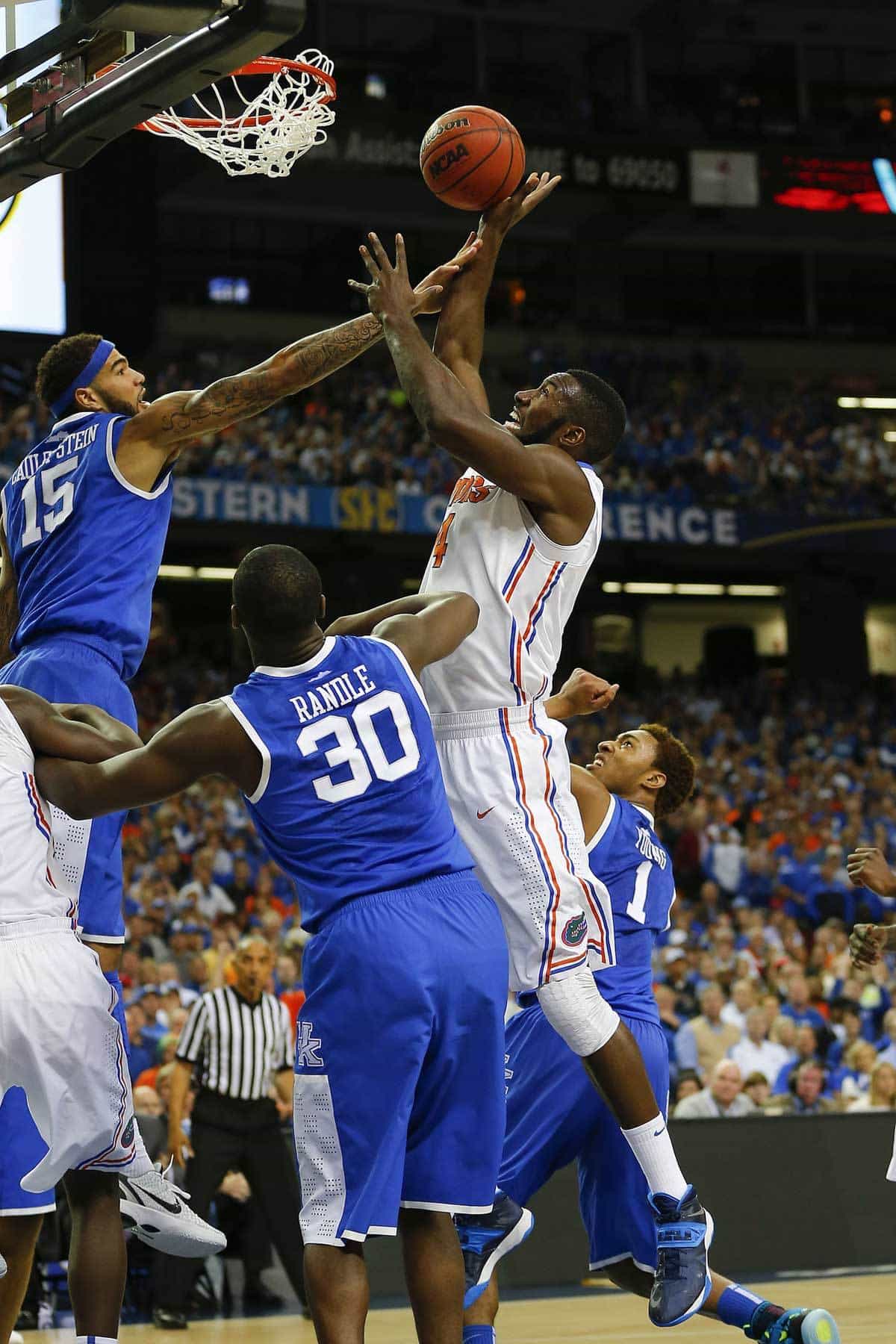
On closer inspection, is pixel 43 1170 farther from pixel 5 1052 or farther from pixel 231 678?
pixel 231 678

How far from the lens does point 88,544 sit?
203 inches

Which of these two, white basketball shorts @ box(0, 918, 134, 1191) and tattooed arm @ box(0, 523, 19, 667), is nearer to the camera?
white basketball shorts @ box(0, 918, 134, 1191)

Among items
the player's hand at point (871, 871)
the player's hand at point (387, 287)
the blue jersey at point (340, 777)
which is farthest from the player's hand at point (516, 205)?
the player's hand at point (871, 871)

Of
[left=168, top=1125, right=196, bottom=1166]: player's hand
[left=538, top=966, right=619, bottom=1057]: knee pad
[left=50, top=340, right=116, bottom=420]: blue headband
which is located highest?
[left=50, top=340, right=116, bottom=420]: blue headband

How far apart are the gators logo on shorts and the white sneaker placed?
1366 mm

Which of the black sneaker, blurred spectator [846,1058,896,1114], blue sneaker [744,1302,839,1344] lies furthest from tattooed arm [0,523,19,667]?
blurred spectator [846,1058,896,1114]

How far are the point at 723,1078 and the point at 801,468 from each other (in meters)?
17.0

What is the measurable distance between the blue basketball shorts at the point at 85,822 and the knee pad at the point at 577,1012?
1.31 meters

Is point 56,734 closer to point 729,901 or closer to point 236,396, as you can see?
point 236,396

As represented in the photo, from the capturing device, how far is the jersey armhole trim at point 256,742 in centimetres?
418

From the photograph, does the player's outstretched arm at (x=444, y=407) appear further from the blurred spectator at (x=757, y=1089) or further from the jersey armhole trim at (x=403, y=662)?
the blurred spectator at (x=757, y=1089)

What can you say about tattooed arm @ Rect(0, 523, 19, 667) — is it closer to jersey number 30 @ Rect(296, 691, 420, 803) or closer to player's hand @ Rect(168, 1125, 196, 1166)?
jersey number 30 @ Rect(296, 691, 420, 803)

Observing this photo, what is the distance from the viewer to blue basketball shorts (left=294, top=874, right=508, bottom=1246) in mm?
4129

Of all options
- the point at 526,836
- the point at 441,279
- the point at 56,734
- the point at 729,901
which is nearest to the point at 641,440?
the point at 729,901
